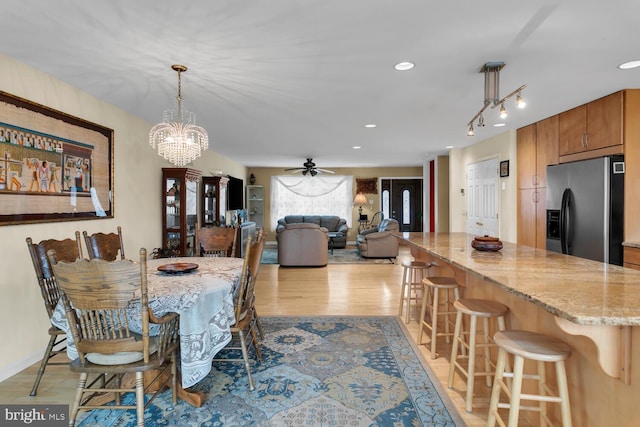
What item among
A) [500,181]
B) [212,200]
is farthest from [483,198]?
[212,200]

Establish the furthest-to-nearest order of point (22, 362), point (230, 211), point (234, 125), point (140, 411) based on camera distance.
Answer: point (230, 211) < point (234, 125) < point (22, 362) < point (140, 411)

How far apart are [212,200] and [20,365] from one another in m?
3.92

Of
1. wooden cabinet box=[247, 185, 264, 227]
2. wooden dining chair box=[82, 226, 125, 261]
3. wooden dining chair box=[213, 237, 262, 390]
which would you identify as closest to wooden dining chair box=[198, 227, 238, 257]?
wooden dining chair box=[82, 226, 125, 261]

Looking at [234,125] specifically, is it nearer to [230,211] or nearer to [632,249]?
[230,211]

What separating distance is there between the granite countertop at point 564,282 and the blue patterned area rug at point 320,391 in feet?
2.81

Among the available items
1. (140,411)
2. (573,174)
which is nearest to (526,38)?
(573,174)

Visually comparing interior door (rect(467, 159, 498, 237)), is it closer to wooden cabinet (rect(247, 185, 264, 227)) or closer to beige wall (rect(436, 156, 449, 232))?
beige wall (rect(436, 156, 449, 232))

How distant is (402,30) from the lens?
2166 mm

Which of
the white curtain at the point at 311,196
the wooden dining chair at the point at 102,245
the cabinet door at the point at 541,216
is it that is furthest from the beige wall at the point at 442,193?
the wooden dining chair at the point at 102,245

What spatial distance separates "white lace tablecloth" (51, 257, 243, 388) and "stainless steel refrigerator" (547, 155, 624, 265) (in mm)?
3426

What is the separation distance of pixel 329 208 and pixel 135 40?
8.43 metres

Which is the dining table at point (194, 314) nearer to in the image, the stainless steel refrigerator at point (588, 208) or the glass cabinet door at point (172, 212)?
the glass cabinet door at point (172, 212)

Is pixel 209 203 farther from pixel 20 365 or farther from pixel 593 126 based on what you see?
pixel 593 126

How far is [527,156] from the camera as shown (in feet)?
15.9
